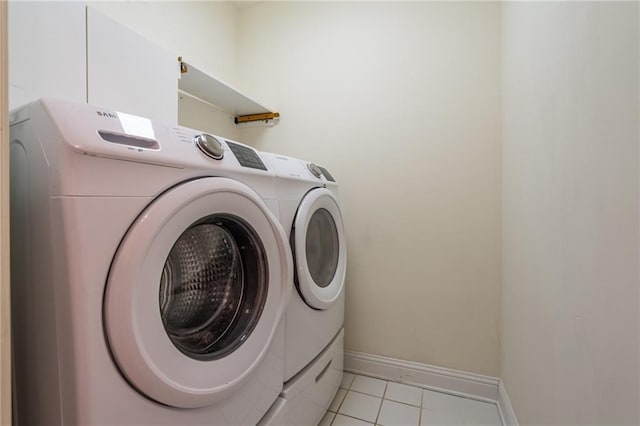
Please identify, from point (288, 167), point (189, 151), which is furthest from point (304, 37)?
point (189, 151)

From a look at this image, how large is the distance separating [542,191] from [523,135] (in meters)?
0.29

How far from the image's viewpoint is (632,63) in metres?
0.44

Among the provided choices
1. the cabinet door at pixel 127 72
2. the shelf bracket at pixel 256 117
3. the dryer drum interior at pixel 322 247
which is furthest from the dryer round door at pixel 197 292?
the shelf bracket at pixel 256 117

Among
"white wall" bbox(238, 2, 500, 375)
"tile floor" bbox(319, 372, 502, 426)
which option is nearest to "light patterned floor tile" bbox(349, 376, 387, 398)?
"tile floor" bbox(319, 372, 502, 426)

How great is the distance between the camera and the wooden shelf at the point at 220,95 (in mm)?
1326

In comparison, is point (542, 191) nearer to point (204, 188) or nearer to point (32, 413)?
point (204, 188)

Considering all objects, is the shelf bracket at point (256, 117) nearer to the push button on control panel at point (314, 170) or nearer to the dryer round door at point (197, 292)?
the push button on control panel at point (314, 170)

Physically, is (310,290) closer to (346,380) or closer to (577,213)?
(577,213)

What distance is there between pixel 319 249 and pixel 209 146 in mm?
689

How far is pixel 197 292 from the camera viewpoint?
77 centimetres

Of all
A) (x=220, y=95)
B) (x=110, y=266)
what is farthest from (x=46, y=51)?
(x=220, y=95)

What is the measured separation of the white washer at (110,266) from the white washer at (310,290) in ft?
0.85

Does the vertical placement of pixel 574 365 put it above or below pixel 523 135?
below

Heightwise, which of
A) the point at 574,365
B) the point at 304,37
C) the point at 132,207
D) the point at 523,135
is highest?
the point at 304,37
